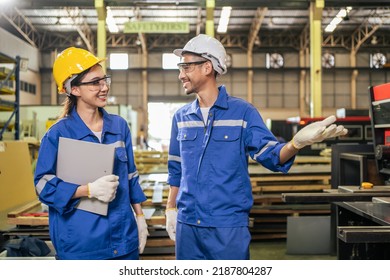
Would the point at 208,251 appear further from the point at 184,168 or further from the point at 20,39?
the point at 20,39

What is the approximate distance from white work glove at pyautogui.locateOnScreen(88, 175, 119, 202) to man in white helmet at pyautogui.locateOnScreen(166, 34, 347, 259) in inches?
16.6

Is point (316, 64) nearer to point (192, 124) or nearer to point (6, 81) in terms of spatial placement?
point (6, 81)

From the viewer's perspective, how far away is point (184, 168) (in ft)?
6.72

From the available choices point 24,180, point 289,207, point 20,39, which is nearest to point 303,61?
point 20,39

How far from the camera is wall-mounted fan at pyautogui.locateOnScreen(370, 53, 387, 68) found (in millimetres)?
17062

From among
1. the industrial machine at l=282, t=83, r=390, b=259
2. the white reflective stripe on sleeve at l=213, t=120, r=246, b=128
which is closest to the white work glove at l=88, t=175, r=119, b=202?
the white reflective stripe on sleeve at l=213, t=120, r=246, b=128

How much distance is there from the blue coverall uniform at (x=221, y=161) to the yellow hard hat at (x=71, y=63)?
536 mm

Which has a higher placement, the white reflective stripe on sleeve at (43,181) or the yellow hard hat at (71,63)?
the yellow hard hat at (71,63)

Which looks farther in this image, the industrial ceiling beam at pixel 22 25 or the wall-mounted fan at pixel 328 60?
Answer: the wall-mounted fan at pixel 328 60

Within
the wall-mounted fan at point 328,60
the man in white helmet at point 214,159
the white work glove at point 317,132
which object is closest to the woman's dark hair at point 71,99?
the man in white helmet at point 214,159

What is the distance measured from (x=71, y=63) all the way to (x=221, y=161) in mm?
757

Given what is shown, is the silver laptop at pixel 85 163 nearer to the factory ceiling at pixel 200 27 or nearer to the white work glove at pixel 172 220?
the white work glove at pixel 172 220

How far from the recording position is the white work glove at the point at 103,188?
5.52ft

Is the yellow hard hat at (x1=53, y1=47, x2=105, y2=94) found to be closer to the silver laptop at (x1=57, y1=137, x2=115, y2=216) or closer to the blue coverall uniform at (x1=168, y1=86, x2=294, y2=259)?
the silver laptop at (x1=57, y1=137, x2=115, y2=216)
